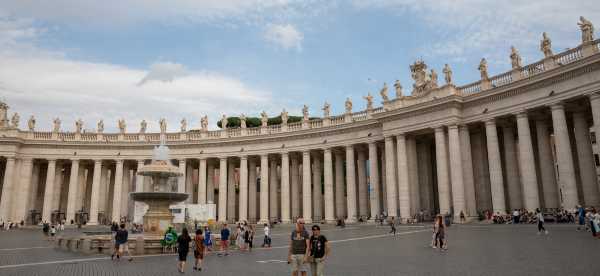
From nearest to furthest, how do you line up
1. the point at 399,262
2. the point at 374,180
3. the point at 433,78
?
the point at 399,262, the point at 433,78, the point at 374,180

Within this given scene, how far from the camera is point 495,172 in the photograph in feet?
131

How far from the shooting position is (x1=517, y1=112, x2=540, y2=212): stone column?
3706 cm

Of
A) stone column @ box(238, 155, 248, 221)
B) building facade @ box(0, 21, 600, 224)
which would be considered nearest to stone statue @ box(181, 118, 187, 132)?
building facade @ box(0, 21, 600, 224)

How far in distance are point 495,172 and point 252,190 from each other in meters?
35.2

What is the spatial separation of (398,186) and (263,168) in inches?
765

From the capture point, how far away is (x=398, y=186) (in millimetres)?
47531

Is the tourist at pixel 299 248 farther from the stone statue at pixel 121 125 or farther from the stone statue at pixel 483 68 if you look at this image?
the stone statue at pixel 121 125

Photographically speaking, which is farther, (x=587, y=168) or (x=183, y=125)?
(x=183, y=125)

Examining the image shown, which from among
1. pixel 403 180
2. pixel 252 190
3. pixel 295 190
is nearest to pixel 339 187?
pixel 295 190

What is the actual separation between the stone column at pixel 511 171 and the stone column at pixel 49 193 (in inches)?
2172

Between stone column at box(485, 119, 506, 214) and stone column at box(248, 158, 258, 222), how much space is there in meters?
33.8

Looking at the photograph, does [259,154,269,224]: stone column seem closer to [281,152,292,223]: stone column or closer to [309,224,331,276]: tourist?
[281,152,292,223]: stone column

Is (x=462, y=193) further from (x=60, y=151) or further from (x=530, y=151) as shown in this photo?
(x=60, y=151)

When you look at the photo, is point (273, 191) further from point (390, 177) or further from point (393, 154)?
point (393, 154)
